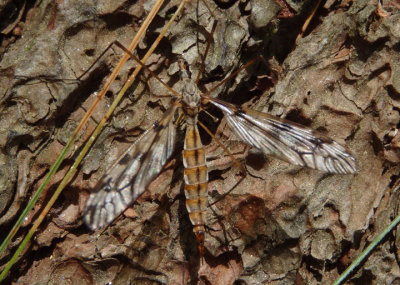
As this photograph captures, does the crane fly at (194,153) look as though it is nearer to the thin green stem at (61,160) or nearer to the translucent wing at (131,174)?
the translucent wing at (131,174)

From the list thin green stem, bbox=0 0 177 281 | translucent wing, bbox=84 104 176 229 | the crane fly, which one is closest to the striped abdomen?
the crane fly

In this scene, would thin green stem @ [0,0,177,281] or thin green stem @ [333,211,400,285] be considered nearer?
thin green stem @ [0,0,177,281]

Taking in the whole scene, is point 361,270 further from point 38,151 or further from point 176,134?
point 38,151

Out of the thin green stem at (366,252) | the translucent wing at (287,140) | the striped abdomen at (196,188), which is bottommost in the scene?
the thin green stem at (366,252)

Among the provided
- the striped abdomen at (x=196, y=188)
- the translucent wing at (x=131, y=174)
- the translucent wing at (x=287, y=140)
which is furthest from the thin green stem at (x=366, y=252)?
the translucent wing at (x=131, y=174)

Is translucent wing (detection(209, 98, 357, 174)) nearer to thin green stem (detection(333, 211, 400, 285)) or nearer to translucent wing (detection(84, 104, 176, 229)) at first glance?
translucent wing (detection(84, 104, 176, 229))

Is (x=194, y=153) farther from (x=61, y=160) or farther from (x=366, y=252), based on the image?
(x=366, y=252)

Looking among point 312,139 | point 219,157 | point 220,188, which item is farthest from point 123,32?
point 312,139
